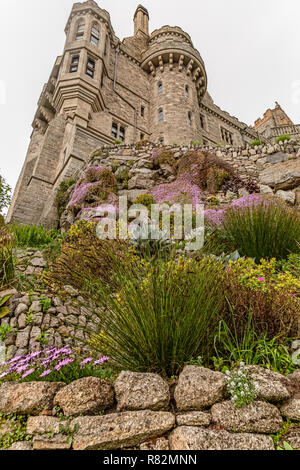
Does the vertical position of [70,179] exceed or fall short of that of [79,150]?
it falls short

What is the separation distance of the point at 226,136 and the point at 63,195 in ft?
68.4

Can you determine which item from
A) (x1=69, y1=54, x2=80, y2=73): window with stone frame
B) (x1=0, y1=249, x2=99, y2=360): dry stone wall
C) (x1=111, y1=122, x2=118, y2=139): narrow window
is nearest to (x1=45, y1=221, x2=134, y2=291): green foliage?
(x1=0, y1=249, x2=99, y2=360): dry stone wall

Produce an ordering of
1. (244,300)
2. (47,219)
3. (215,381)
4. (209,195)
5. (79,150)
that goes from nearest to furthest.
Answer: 1. (215,381)
2. (244,300)
3. (209,195)
4. (47,219)
5. (79,150)

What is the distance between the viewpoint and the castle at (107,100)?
1307 cm

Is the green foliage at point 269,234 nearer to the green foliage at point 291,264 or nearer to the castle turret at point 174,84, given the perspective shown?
the green foliage at point 291,264

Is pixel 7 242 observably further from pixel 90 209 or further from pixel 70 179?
pixel 70 179

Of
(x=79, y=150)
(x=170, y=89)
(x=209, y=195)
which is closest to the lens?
(x=209, y=195)

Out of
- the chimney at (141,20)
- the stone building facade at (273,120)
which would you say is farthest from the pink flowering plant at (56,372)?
the stone building facade at (273,120)

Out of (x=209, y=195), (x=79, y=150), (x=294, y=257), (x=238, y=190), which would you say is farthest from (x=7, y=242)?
(x=79, y=150)

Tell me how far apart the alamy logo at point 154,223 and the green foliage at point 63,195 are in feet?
11.3

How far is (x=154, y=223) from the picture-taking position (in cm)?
583

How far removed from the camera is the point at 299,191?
6684 millimetres
